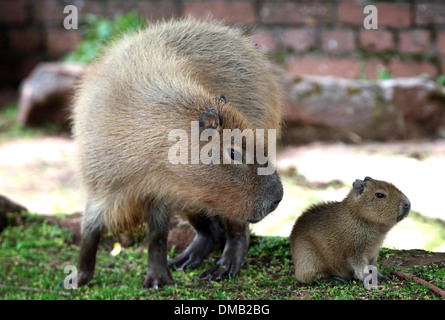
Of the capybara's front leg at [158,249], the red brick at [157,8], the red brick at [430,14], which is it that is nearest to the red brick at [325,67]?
the red brick at [430,14]

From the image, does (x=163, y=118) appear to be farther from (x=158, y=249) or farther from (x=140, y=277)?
(x=140, y=277)

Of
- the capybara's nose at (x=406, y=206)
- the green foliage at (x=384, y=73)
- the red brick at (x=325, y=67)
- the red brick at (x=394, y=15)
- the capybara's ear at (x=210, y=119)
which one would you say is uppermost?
the red brick at (x=394, y=15)

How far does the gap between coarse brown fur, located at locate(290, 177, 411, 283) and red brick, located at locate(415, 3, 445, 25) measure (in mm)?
6714

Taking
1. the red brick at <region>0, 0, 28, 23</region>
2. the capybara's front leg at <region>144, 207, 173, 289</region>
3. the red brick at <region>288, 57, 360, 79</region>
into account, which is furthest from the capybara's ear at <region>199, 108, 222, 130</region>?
the red brick at <region>0, 0, 28, 23</region>

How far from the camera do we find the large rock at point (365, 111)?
27.0ft

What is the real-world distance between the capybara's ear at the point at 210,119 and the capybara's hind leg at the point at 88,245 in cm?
118

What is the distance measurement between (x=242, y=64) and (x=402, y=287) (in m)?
2.04

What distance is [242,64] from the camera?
14.4 ft

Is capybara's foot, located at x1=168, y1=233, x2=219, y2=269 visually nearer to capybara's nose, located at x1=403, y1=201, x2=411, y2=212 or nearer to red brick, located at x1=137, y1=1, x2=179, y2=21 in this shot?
capybara's nose, located at x1=403, y1=201, x2=411, y2=212

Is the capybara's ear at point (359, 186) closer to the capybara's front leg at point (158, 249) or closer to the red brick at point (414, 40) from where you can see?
the capybara's front leg at point (158, 249)

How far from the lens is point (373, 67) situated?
948 centimetres

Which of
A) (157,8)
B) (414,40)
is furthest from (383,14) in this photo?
(157,8)

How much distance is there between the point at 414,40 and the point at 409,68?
445mm
